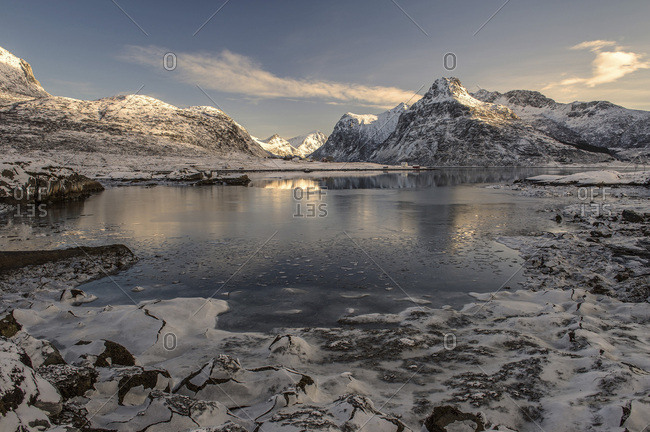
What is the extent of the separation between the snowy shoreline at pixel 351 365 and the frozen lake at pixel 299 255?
0.76m

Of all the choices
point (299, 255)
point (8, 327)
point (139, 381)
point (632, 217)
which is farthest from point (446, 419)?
point (632, 217)

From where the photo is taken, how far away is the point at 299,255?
36.2 feet

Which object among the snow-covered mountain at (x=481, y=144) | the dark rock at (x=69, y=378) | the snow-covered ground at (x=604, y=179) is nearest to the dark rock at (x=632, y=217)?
the dark rock at (x=69, y=378)

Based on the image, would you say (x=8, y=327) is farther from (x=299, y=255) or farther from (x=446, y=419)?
(x=299, y=255)

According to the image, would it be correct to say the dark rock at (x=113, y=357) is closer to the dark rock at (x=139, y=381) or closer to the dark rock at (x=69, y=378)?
the dark rock at (x=69, y=378)

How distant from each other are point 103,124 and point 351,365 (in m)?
140

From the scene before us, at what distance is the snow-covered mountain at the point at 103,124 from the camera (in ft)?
309

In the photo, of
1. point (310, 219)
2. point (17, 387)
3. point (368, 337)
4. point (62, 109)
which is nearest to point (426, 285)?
point (368, 337)

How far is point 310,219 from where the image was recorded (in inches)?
695

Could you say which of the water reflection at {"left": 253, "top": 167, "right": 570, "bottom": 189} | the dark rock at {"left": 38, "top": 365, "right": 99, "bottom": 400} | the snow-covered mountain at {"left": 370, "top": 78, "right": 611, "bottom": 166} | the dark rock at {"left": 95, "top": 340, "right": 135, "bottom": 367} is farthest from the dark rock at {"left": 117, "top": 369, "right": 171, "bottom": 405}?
the snow-covered mountain at {"left": 370, "top": 78, "right": 611, "bottom": 166}

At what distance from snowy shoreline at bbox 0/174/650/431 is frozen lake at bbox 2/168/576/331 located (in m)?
0.76

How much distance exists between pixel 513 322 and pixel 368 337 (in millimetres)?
2525

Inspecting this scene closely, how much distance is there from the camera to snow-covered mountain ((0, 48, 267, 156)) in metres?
94.1

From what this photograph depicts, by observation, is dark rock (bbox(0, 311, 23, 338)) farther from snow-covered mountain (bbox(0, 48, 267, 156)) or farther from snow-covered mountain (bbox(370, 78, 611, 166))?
snow-covered mountain (bbox(370, 78, 611, 166))
